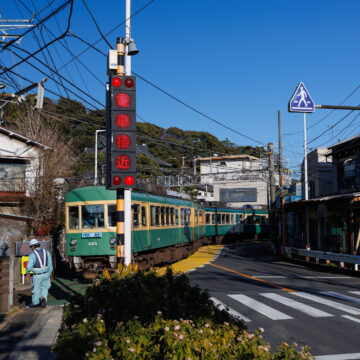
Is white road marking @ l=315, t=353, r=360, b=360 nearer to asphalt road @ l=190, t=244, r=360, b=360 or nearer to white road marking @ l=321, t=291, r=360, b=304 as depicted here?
asphalt road @ l=190, t=244, r=360, b=360

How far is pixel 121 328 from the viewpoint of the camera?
14.3 feet

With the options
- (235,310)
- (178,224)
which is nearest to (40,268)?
(235,310)

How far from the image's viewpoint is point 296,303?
10969mm

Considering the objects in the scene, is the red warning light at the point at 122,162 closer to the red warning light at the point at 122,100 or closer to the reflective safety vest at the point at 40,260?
the red warning light at the point at 122,100

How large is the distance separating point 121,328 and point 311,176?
35.4 m

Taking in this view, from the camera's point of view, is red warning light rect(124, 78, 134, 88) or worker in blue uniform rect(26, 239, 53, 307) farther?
worker in blue uniform rect(26, 239, 53, 307)

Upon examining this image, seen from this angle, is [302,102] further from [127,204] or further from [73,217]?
[127,204]

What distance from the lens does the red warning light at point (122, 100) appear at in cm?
830

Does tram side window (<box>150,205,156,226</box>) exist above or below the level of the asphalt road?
above

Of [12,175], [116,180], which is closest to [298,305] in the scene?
[116,180]

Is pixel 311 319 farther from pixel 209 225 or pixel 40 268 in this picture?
pixel 209 225

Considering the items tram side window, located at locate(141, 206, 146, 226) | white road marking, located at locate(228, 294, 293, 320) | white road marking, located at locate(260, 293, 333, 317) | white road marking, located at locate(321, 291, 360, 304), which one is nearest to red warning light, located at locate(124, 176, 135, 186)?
white road marking, located at locate(228, 294, 293, 320)

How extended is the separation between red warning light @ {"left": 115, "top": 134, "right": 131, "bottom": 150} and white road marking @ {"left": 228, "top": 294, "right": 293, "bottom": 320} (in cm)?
462

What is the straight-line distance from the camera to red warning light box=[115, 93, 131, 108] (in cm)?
830
